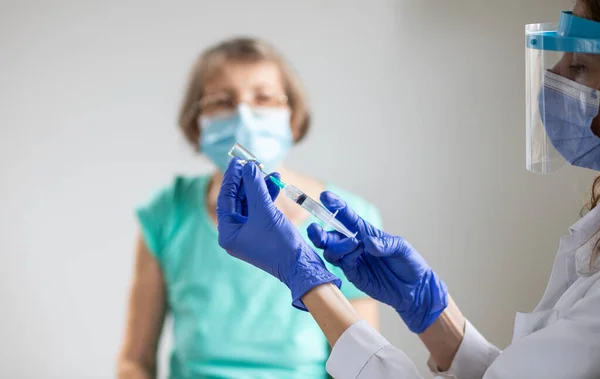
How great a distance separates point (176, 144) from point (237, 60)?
1.59ft

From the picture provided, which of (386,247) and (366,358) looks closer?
(366,358)

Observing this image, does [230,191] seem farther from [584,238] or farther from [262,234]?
[584,238]

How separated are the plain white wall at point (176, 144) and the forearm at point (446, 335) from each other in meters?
1.01

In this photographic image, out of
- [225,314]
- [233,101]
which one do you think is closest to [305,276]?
[225,314]

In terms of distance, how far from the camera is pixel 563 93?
0.99m

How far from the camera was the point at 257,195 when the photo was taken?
1.05 meters

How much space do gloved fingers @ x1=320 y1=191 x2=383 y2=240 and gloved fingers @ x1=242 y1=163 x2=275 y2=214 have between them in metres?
0.12

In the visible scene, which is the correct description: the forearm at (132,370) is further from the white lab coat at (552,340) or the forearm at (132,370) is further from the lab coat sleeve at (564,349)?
the lab coat sleeve at (564,349)

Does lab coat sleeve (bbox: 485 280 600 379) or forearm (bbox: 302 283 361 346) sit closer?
lab coat sleeve (bbox: 485 280 600 379)

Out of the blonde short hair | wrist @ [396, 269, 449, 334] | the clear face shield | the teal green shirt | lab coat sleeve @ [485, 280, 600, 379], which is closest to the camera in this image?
lab coat sleeve @ [485, 280, 600, 379]

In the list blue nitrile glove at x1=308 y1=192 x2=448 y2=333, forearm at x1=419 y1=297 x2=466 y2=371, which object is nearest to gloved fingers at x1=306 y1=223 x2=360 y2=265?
blue nitrile glove at x1=308 y1=192 x2=448 y2=333

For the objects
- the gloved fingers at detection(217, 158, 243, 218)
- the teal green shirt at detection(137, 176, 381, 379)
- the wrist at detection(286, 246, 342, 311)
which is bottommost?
the teal green shirt at detection(137, 176, 381, 379)

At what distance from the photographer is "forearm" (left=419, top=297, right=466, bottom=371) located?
1.20 meters

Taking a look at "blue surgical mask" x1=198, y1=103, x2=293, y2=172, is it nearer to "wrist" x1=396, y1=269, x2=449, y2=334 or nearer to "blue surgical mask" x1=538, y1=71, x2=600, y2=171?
"wrist" x1=396, y1=269, x2=449, y2=334
